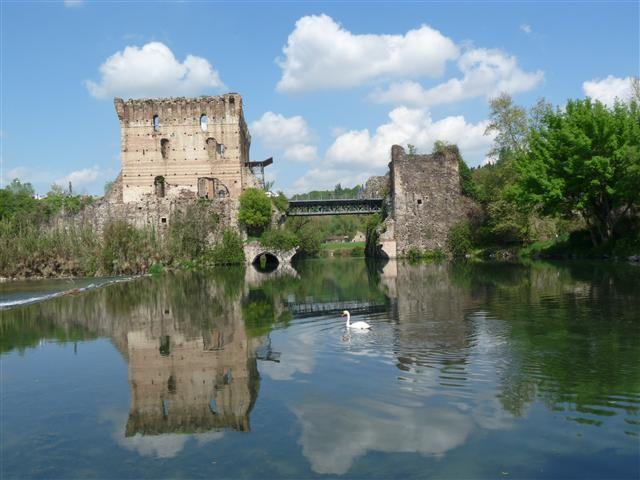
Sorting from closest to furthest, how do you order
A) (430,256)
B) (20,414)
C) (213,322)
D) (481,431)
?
(481,431) → (20,414) → (213,322) → (430,256)

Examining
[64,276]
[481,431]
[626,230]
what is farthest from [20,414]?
→ [626,230]

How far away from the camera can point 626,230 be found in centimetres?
3344

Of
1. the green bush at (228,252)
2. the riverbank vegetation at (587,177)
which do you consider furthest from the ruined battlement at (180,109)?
the riverbank vegetation at (587,177)

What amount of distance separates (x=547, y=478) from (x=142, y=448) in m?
4.13

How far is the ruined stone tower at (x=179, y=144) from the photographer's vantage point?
52.4 m

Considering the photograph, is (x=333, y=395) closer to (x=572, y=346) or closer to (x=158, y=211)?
(x=572, y=346)

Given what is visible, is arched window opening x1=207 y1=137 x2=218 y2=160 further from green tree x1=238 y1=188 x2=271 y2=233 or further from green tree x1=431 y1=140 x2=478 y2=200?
green tree x1=431 y1=140 x2=478 y2=200

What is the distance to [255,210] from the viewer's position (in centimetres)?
4788

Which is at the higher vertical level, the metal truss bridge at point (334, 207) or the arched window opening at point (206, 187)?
the arched window opening at point (206, 187)

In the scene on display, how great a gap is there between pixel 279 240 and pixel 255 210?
3454 millimetres

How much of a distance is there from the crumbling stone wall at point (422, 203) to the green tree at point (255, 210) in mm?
9953

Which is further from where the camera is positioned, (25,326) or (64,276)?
(64,276)

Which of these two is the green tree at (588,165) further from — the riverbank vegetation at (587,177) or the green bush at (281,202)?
the green bush at (281,202)

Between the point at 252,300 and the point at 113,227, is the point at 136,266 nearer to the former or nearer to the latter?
the point at 113,227
